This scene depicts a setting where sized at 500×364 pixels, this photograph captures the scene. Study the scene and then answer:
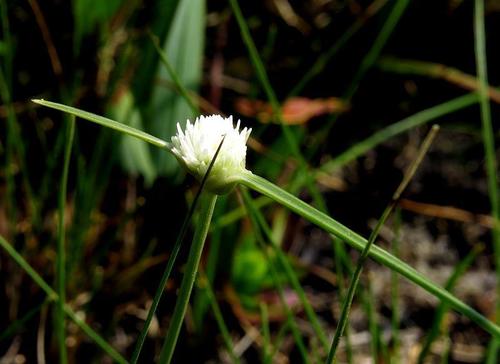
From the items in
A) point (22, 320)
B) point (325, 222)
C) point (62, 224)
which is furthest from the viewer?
point (22, 320)

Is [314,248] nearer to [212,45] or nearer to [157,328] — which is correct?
[157,328]

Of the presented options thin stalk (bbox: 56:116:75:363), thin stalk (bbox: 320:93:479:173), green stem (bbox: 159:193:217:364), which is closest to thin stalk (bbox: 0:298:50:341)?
Result: thin stalk (bbox: 56:116:75:363)

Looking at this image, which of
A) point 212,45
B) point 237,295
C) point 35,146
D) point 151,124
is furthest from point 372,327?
point 212,45

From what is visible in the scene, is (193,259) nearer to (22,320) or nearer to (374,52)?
(22,320)

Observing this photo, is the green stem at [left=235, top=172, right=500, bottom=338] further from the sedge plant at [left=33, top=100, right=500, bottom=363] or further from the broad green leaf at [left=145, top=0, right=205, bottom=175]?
the broad green leaf at [left=145, top=0, right=205, bottom=175]

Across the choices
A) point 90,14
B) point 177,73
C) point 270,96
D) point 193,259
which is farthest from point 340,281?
point 90,14

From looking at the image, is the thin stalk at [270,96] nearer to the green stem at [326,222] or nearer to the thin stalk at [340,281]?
the thin stalk at [340,281]

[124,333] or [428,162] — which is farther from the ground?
[428,162]

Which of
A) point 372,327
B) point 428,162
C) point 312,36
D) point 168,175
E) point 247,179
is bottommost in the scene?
point 247,179
